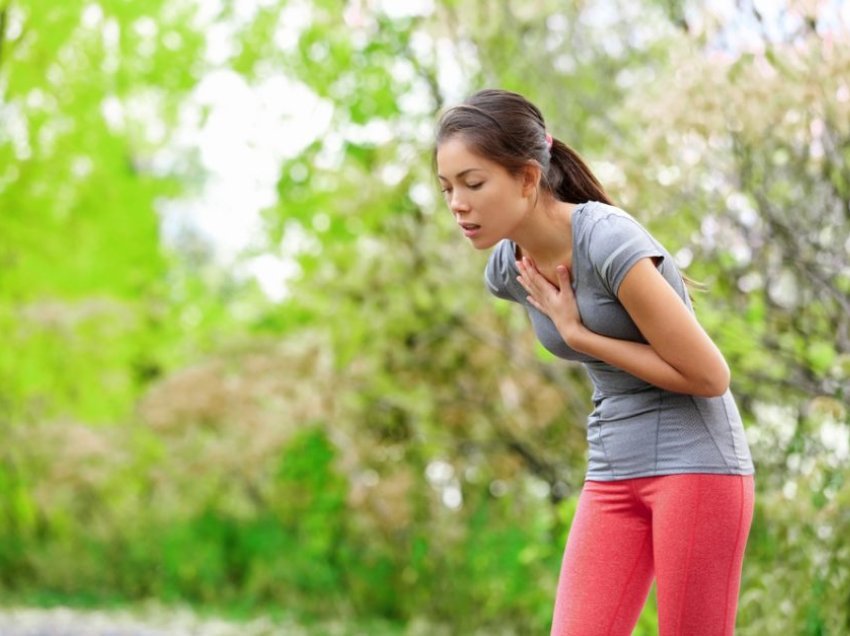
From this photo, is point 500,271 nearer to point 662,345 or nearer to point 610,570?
point 662,345

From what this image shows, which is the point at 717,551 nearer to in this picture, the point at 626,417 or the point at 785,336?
the point at 626,417

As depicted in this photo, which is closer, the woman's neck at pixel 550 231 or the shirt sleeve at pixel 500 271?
the woman's neck at pixel 550 231

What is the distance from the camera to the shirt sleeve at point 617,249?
2518 millimetres

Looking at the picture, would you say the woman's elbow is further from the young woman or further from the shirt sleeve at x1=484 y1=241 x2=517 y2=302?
the shirt sleeve at x1=484 y1=241 x2=517 y2=302

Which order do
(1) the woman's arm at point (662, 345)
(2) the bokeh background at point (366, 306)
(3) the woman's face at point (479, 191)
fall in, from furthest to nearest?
(2) the bokeh background at point (366, 306) → (3) the woman's face at point (479, 191) → (1) the woman's arm at point (662, 345)

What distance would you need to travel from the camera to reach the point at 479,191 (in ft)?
8.59

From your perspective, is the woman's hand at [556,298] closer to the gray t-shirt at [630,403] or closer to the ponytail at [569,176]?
the gray t-shirt at [630,403]

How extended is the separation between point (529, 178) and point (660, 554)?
2.56 feet

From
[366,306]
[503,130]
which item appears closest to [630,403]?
[503,130]

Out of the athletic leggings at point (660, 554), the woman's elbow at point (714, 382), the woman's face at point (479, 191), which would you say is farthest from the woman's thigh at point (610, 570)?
the woman's face at point (479, 191)

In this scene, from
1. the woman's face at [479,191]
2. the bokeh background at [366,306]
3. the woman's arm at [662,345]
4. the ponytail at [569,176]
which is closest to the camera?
the woman's arm at [662,345]

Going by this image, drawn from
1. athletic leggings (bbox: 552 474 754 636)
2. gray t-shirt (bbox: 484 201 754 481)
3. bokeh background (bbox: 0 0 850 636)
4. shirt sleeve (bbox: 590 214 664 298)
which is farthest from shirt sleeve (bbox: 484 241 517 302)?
bokeh background (bbox: 0 0 850 636)

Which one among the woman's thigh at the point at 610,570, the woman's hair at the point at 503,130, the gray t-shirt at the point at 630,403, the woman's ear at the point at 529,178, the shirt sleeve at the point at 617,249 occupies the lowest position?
the woman's thigh at the point at 610,570

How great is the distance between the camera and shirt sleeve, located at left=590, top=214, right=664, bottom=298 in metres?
2.52
